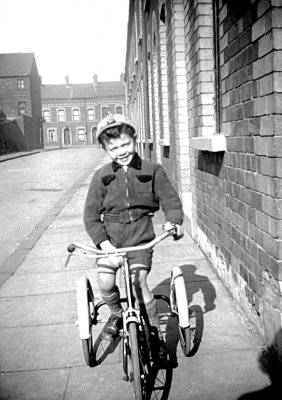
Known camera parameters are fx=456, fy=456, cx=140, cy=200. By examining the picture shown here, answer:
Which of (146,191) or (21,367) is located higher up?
(146,191)

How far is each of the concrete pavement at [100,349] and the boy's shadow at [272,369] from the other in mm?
42

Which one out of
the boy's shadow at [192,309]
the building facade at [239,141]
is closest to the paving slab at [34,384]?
the boy's shadow at [192,309]

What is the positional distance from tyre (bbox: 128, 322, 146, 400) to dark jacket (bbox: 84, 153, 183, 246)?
670 mm

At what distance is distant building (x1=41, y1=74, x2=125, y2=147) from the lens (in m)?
76.6

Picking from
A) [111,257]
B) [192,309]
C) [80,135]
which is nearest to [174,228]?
[111,257]

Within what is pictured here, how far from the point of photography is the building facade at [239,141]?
295 cm

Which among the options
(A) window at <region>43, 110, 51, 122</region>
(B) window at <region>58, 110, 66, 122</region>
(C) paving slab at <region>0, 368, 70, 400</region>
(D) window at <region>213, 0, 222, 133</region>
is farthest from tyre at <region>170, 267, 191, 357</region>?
(A) window at <region>43, 110, 51, 122</region>

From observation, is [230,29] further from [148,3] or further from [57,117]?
[57,117]

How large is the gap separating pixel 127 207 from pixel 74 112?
7590 cm

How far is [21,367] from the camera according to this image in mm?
3301

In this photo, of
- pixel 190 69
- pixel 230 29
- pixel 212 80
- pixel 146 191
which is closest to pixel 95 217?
pixel 146 191

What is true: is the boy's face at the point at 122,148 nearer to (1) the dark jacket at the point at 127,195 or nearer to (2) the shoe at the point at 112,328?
(1) the dark jacket at the point at 127,195

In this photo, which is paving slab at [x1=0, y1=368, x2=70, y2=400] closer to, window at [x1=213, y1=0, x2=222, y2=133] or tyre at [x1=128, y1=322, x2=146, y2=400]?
tyre at [x1=128, y1=322, x2=146, y2=400]

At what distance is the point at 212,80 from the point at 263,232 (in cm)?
263
